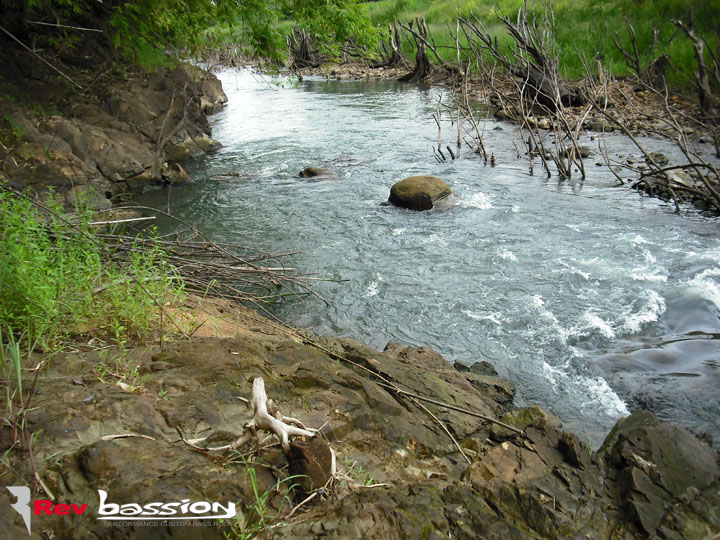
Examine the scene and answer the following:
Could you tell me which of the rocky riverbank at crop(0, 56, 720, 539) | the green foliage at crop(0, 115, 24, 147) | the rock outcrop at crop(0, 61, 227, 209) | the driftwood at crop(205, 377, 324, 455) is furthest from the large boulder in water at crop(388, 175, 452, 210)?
the driftwood at crop(205, 377, 324, 455)

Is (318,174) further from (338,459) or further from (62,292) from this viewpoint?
(338,459)

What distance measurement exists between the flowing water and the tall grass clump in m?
2.53

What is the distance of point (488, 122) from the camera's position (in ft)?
55.6

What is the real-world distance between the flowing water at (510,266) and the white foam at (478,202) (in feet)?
0.12

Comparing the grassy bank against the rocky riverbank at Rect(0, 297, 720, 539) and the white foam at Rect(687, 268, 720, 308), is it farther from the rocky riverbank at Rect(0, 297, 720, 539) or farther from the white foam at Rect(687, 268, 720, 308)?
the rocky riverbank at Rect(0, 297, 720, 539)

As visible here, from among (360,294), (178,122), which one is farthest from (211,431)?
(178,122)

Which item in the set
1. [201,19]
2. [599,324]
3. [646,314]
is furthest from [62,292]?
[201,19]

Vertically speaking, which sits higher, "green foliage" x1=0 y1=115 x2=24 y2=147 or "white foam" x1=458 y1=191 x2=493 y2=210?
"green foliage" x1=0 y1=115 x2=24 y2=147

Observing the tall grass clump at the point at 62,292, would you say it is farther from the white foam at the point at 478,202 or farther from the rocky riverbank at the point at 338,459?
the white foam at the point at 478,202

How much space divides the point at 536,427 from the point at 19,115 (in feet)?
34.6

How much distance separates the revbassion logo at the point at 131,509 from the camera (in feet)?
7.27

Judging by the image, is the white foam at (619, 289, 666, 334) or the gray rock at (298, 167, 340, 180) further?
the gray rock at (298, 167, 340, 180)

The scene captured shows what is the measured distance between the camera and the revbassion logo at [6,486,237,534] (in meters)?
2.22

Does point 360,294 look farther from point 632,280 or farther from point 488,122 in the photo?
point 488,122
